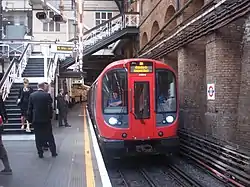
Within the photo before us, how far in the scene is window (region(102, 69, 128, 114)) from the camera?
10.6 m

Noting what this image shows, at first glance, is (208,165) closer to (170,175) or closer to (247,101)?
(170,175)

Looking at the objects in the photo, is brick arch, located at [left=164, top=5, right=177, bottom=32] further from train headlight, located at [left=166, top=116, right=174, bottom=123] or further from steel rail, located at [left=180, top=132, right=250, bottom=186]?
train headlight, located at [left=166, top=116, right=174, bottom=123]

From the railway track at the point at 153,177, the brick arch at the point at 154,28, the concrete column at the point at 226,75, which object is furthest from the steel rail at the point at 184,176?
the brick arch at the point at 154,28

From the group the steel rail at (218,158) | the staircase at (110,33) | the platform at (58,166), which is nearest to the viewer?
the platform at (58,166)

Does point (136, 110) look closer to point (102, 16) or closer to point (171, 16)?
point (171, 16)

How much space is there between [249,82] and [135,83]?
10.3 ft

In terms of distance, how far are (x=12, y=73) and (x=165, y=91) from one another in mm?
9746

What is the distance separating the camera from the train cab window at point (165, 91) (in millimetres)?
10820

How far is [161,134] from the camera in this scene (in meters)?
10.6

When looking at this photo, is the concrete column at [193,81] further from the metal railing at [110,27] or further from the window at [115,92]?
the metal railing at [110,27]

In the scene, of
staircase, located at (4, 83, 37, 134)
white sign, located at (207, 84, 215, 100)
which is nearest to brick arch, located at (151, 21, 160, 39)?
staircase, located at (4, 83, 37, 134)

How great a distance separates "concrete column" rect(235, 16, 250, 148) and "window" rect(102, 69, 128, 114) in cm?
343

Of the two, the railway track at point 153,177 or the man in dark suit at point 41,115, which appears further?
the man in dark suit at point 41,115

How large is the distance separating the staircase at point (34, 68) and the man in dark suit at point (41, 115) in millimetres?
10071
